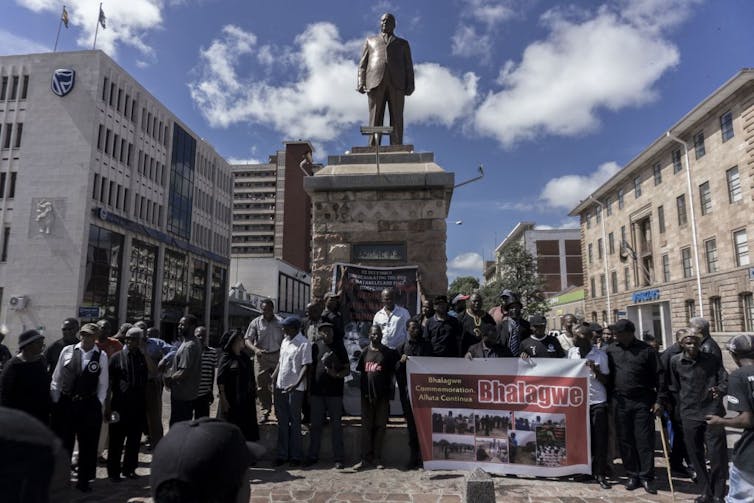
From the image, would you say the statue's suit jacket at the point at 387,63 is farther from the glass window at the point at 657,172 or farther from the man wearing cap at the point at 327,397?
the glass window at the point at 657,172

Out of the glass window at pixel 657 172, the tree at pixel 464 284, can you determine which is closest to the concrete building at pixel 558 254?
the tree at pixel 464 284

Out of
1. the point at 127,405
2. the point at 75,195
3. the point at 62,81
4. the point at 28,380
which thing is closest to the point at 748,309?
the point at 127,405

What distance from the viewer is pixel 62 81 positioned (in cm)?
3362

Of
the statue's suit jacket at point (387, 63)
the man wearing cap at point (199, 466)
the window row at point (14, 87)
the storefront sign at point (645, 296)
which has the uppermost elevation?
the window row at point (14, 87)

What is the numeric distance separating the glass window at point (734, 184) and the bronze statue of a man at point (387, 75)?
2447cm

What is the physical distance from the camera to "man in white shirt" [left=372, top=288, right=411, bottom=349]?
6.95 m

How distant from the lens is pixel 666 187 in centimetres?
3375

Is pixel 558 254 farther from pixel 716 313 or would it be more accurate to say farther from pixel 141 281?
pixel 141 281

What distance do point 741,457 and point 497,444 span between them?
271cm

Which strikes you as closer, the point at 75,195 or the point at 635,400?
the point at 635,400

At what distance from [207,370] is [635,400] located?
224 inches

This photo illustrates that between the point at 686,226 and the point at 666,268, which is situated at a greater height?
the point at 686,226

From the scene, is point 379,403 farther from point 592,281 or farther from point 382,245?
point 592,281

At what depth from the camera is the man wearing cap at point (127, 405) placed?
5895mm
